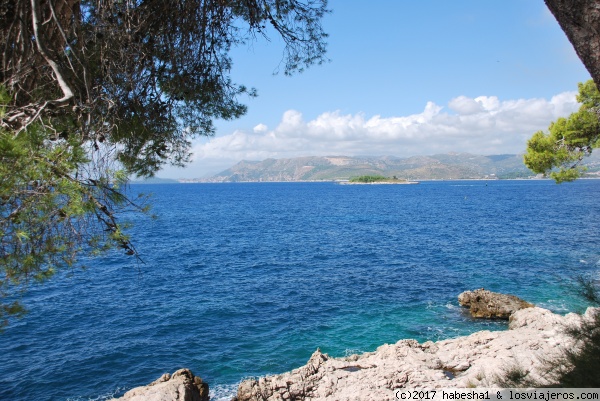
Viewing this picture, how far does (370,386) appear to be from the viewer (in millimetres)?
9516

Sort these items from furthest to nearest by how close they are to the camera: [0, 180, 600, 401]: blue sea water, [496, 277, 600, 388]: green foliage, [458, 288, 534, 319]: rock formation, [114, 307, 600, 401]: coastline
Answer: [458, 288, 534, 319]: rock formation → [0, 180, 600, 401]: blue sea water → [114, 307, 600, 401]: coastline → [496, 277, 600, 388]: green foliage

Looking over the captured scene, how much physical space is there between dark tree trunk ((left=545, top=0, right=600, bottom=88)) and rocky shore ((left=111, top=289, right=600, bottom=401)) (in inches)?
303

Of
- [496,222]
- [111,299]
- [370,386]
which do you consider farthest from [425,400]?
[496,222]

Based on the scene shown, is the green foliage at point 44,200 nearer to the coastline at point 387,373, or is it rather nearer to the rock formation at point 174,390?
the rock formation at point 174,390

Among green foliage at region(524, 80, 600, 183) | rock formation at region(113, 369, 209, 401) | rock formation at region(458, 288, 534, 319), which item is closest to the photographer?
rock formation at region(113, 369, 209, 401)

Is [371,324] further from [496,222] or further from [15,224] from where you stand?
[496,222]

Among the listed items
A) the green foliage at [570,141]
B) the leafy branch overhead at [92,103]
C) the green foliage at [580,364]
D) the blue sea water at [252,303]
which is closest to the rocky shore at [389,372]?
the blue sea water at [252,303]

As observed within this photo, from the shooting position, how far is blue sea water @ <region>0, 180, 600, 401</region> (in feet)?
42.9

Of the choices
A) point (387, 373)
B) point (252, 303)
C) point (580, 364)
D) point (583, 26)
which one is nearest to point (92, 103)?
point (583, 26)

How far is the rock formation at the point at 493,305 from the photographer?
16.3 meters

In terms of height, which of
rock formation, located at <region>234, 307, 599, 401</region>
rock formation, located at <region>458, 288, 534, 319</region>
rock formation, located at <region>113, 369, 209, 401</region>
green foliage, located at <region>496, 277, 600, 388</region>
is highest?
green foliage, located at <region>496, 277, 600, 388</region>

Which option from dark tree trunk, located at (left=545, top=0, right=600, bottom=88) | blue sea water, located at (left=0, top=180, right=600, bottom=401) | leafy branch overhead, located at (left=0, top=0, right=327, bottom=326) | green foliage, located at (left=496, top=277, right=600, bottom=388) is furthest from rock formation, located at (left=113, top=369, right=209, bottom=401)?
dark tree trunk, located at (left=545, top=0, right=600, bottom=88)

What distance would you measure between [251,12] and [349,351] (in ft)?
37.7

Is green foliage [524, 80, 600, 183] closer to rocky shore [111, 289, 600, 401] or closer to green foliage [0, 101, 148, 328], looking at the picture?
rocky shore [111, 289, 600, 401]
